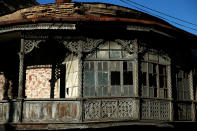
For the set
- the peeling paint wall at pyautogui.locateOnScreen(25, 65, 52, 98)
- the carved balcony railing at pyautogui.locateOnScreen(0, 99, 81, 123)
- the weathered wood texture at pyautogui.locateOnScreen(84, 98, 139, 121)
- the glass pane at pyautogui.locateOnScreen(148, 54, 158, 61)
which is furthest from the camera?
the peeling paint wall at pyautogui.locateOnScreen(25, 65, 52, 98)

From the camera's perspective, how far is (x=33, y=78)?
1399 cm

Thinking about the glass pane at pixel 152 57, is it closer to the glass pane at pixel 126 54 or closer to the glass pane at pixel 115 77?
the glass pane at pixel 126 54

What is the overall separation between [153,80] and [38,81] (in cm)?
595

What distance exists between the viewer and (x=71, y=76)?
1191 cm

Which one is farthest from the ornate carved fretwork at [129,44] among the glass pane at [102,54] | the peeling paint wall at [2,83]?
the peeling paint wall at [2,83]

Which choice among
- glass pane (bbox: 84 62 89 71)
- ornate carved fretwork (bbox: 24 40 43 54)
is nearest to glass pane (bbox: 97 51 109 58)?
glass pane (bbox: 84 62 89 71)

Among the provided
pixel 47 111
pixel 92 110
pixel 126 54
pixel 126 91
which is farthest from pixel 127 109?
pixel 47 111

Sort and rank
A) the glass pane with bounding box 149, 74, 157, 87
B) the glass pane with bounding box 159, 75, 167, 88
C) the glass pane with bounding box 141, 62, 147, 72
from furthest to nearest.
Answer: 1. the glass pane with bounding box 159, 75, 167, 88
2. the glass pane with bounding box 149, 74, 157, 87
3. the glass pane with bounding box 141, 62, 147, 72

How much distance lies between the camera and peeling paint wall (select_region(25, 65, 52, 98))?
44.4 ft

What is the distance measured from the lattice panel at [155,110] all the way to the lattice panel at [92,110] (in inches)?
69.3

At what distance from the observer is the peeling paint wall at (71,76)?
11.6 m

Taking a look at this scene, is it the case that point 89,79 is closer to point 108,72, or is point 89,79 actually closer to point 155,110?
point 108,72

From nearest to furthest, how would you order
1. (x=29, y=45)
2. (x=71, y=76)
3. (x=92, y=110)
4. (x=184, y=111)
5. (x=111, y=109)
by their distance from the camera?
1. (x=92, y=110)
2. (x=111, y=109)
3. (x=29, y=45)
4. (x=71, y=76)
5. (x=184, y=111)

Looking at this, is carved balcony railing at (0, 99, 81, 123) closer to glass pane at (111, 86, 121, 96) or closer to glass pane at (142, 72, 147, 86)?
glass pane at (111, 86, 121, 96)
